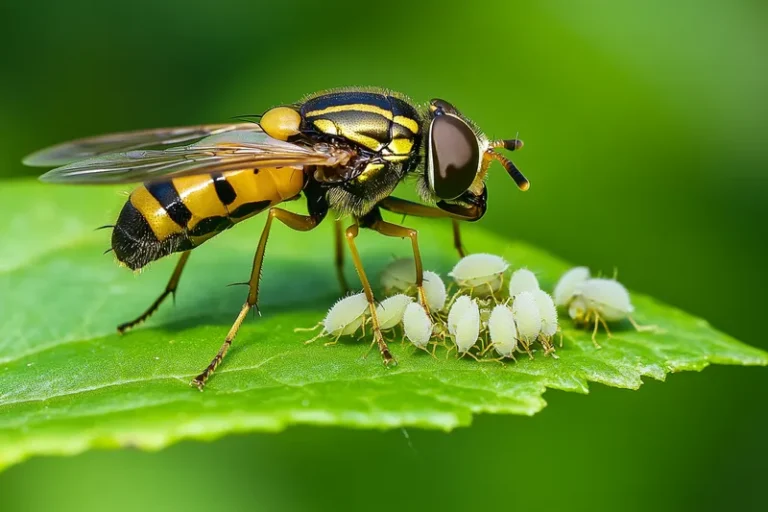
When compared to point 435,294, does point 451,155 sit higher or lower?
higher

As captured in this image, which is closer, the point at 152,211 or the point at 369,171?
the point at 152,211

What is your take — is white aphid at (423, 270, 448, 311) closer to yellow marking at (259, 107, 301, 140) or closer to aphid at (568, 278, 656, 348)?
aphid at (568, 278, 656, 348)

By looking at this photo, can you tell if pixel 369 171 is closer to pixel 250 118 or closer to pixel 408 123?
pixel 408 123

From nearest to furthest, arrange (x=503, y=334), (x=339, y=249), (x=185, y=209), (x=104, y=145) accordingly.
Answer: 1. (x=503, y=334)
2. (x=185, y=209)
3. (x=104, y=145)
4. (x=339, y=249)

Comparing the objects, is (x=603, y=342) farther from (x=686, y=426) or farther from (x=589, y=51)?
Answer: (x=589, y=51)

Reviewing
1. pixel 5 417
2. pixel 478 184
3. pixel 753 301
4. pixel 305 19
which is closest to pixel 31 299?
pixel 5 417

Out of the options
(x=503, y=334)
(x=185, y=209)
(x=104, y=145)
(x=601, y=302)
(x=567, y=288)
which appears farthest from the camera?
(x=104, y=145)

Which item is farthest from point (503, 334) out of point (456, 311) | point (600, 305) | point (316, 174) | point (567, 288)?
point (316, 174)
